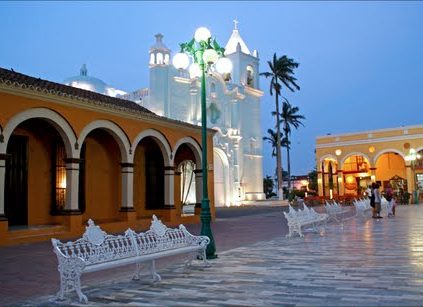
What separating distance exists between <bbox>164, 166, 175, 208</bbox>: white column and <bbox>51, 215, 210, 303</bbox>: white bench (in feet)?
33.7

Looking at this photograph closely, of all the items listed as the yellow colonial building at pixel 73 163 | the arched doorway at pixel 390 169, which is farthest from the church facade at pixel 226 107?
the yellow colonial building at pixel 73 163

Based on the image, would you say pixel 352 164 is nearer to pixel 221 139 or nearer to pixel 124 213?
pixel 221 139

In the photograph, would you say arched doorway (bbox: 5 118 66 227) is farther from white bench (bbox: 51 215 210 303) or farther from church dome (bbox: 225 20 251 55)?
church dome (bbox: 225 20 251 55)

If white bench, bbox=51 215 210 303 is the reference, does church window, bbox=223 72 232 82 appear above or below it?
above

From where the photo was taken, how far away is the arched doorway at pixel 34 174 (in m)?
14.4

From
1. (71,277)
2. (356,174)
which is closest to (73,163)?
(71,277)

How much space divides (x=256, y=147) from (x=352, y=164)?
973 cm


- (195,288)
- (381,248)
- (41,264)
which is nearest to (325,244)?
(381,248)

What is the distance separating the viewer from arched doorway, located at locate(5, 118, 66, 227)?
14398mm

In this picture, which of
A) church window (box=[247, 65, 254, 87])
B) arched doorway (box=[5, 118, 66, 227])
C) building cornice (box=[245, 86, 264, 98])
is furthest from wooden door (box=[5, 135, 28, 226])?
church window (box=[247, 65, 254, 87])

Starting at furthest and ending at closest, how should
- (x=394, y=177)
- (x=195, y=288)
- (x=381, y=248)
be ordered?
(x=394, y=177), (x=381, y=248), (x=195, y=288)

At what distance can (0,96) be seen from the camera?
482 inches

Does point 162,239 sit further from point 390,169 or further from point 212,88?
point 390,169

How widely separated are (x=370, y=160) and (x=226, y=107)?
14051 mm
